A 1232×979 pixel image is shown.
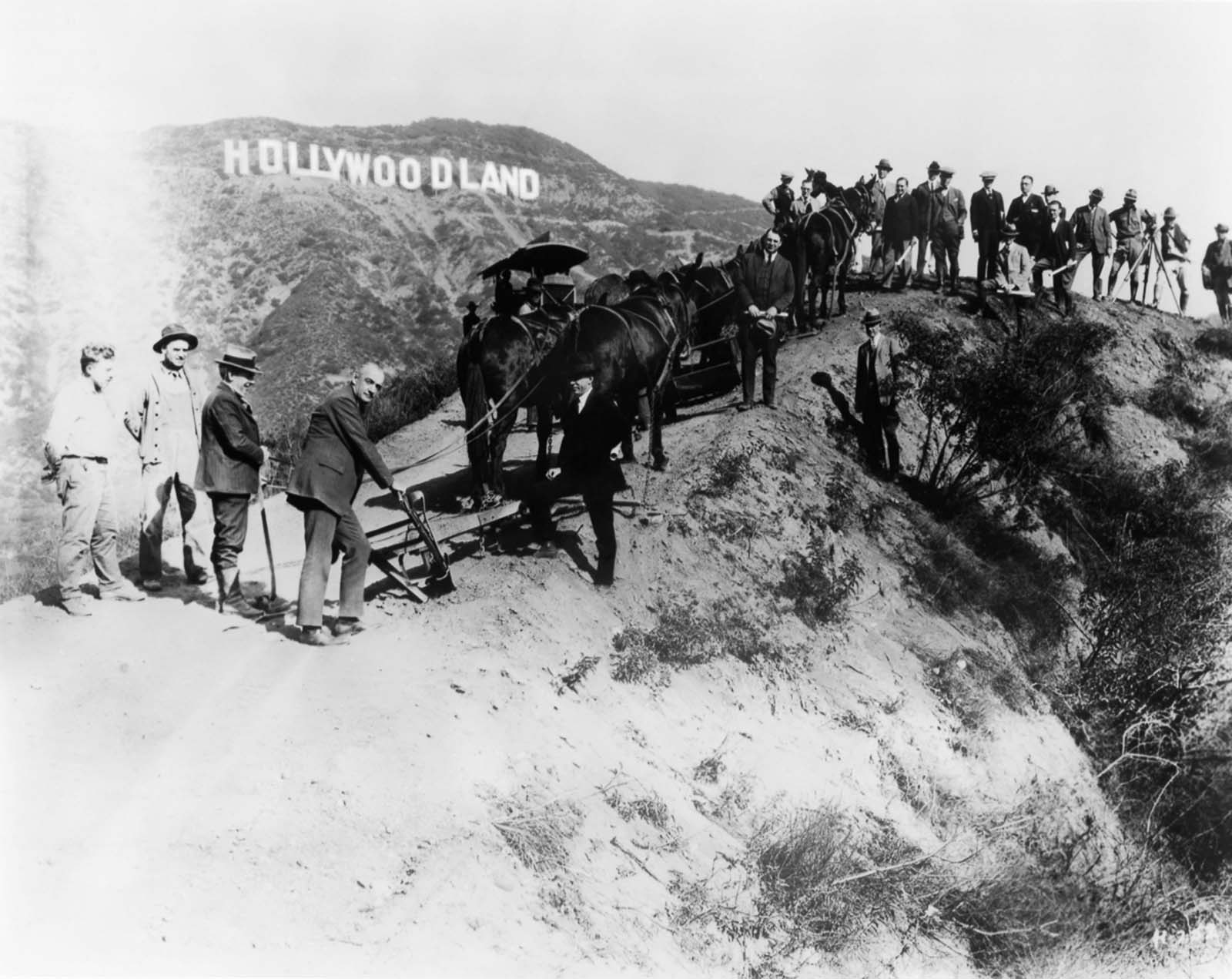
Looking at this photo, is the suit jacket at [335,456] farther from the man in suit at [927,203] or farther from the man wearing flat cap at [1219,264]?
the man wearing flat cap at [1219,264]

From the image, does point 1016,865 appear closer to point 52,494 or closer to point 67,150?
point 52,494

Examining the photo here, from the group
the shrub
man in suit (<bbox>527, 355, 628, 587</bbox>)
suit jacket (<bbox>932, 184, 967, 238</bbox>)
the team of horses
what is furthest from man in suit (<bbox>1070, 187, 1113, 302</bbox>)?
man in suit (<bbox>527, 355, 628, 587</bbox>)

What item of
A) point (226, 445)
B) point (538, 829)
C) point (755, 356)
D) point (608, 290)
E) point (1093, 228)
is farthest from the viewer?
point (1093, 228)

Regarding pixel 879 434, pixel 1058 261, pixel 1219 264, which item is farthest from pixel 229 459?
pixel 1219 264

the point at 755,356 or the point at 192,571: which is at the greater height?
the point at 755,356

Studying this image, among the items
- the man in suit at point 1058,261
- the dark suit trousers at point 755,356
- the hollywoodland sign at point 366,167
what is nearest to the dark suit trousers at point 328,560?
the dark suit trousers at point 755,356

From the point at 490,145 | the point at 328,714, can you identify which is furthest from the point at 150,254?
the point at 328,714

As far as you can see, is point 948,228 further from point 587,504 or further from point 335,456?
point 335,456
